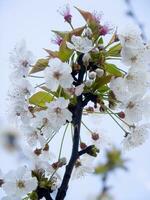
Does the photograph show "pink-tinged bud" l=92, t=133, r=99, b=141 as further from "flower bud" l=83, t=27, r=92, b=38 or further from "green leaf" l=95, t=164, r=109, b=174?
"green leaf" l=95, t=164, r=109, b=174

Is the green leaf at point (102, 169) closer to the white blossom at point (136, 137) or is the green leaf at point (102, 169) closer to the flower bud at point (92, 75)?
the white blossom at point (136, 137)

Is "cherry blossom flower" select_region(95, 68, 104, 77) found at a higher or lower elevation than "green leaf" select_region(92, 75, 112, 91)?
higher

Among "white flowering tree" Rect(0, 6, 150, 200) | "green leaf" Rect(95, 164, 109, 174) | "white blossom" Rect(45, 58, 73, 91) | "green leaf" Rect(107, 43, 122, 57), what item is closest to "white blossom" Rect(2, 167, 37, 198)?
"white flowering tree" Rect(0, 6, 150, 200)

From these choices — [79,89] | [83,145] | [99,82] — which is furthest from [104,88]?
[83,145]

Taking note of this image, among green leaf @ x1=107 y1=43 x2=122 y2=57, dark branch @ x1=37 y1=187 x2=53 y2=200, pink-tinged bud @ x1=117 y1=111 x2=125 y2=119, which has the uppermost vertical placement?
green leaf @ x1=107 y1=43 x2=122 y2=57

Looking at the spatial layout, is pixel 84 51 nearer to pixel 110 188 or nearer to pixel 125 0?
pixel 125 0

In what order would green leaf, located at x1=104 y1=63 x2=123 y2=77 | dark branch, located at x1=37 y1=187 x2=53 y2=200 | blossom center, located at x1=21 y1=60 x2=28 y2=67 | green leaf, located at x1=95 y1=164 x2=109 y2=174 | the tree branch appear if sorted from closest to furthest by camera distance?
the tree branch → dark branch, located at x1=37 y1=187 x2=53 y2=200 → green leaf, located at x1=104 y1=63 x2=123 y2=77 → blossom center, located at x1=21 y1=60 x2=28 y2=67 → green leaf, located at x1=95 y1=164 x2=109 y2=174
